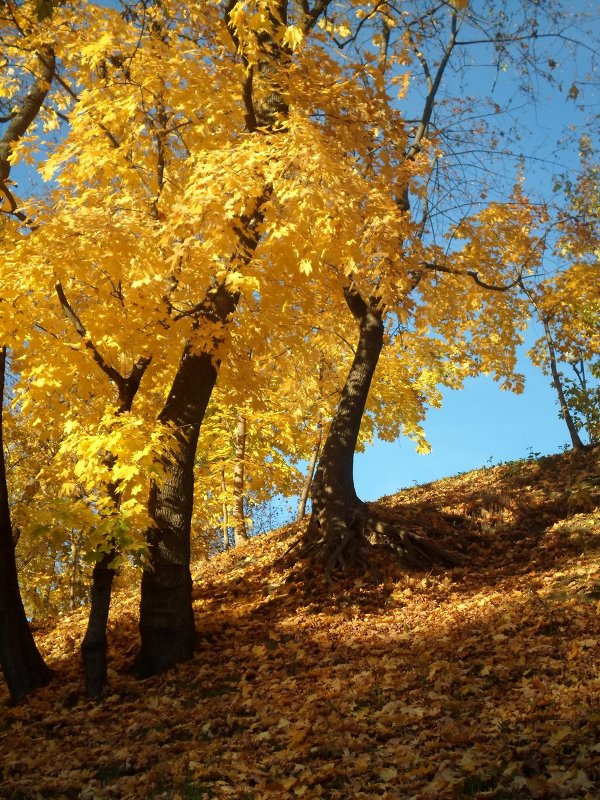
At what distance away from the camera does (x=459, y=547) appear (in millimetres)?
11281

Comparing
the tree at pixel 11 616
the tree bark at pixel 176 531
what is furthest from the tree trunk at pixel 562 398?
the tree at pixel 11 616

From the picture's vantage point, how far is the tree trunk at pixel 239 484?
17109mm

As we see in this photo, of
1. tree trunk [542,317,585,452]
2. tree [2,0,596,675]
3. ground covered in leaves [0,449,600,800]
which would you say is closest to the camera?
ground covered in leaves [0,449,600,800]

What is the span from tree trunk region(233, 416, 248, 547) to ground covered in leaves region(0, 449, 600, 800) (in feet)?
16.6

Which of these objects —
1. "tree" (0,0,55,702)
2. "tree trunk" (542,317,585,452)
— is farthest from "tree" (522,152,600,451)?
"tree" (0,0,55,702)

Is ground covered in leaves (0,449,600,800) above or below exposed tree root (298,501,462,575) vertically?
below

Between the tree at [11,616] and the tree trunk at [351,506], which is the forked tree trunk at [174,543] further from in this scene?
the tree trunk at [351,506]

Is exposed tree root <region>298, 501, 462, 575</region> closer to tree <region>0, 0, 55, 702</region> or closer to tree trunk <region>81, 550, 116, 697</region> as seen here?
tree trunk <region>81, 550, 116, 697</region>

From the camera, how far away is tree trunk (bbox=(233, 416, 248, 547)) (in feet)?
56.1

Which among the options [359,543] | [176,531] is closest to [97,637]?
[176,531]

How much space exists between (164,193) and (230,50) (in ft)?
6.54

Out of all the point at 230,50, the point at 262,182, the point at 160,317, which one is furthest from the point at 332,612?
the point at 230,50

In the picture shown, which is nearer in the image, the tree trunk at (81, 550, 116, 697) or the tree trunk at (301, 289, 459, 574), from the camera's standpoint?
the tree trunk at (81, 550, 116, 697)

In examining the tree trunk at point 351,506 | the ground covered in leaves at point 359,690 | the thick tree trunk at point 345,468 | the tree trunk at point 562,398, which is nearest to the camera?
the ground covered in leaves at point 359,690
